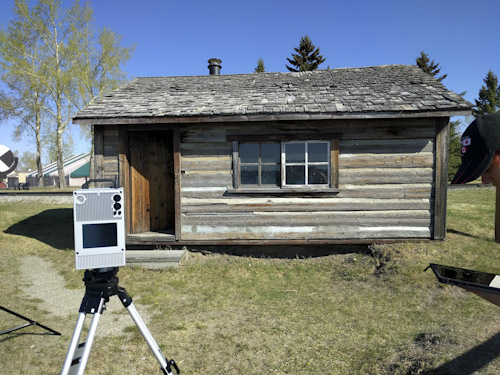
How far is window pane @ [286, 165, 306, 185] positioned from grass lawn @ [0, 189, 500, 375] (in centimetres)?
171

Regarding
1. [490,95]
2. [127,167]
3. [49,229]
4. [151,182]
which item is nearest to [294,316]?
[127,167]

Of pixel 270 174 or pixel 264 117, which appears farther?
pixel 270 174

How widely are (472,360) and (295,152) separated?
479 centimetres

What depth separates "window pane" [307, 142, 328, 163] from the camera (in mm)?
7305

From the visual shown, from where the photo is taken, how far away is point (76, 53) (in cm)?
2492

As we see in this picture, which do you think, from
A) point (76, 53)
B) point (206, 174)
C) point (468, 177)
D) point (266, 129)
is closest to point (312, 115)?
point (266, 129)

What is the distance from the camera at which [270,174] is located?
744 centimetres

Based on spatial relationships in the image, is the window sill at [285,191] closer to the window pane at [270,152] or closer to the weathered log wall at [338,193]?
the weathered log wall at [338,193]

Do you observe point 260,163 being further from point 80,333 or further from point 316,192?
point 80,333

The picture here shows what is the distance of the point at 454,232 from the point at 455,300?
140 inches

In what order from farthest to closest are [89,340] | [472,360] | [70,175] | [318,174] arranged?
1. [70,175]
2. [318,174]
3. [472,360]
4. [89,340]

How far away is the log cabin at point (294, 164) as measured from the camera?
710cm

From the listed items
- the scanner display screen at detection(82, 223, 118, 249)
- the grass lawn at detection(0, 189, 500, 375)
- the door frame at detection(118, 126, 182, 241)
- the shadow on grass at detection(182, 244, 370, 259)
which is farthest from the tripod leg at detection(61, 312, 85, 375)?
the shadow on grass at detection(182, 244, 370, 259)

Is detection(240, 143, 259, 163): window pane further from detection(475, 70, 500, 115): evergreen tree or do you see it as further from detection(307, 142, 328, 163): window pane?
detection(475, 70, 500, 115): evergreen tree
